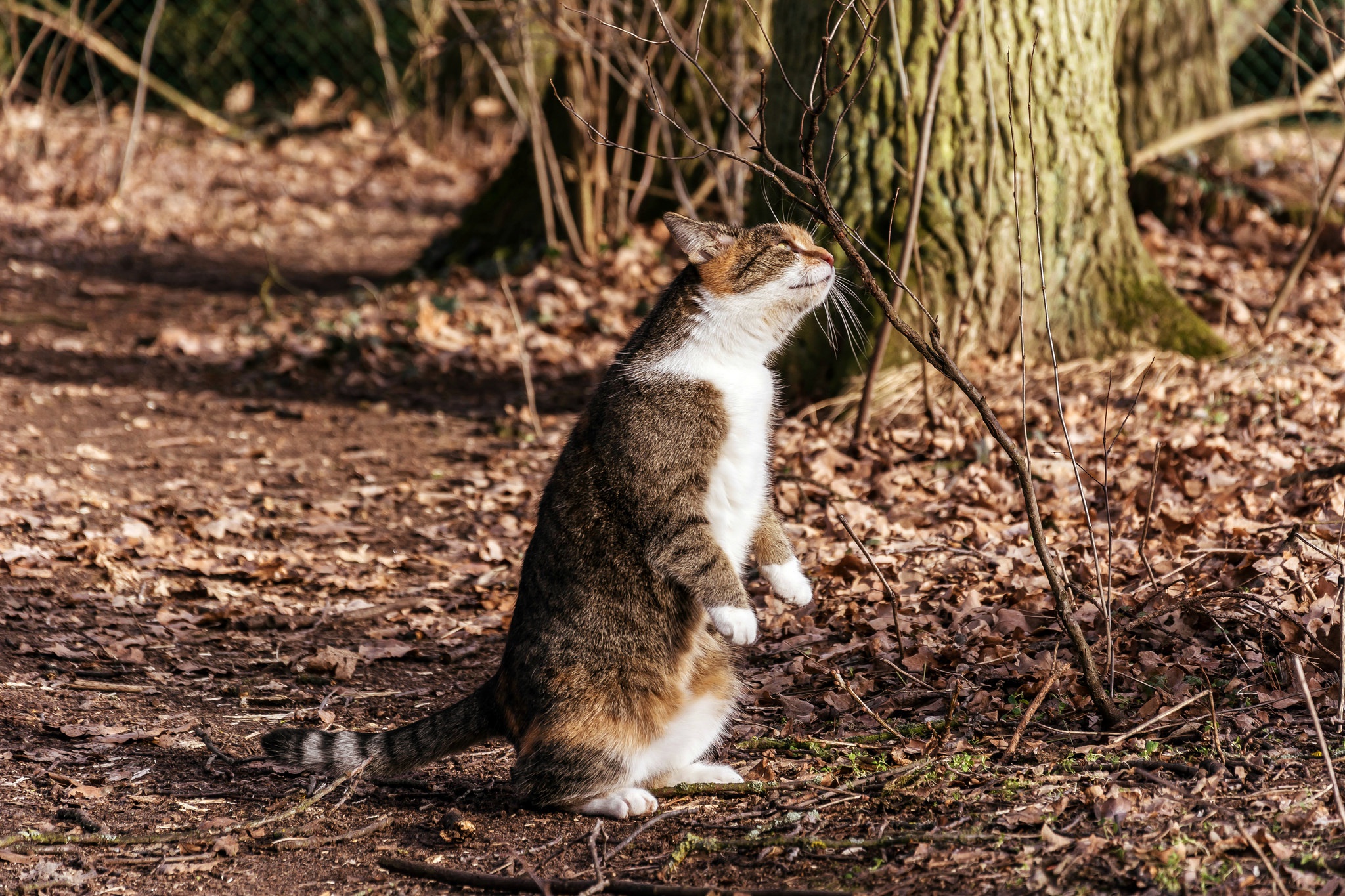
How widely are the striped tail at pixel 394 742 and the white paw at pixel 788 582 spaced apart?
2.96 feet

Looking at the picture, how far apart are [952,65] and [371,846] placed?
456cm

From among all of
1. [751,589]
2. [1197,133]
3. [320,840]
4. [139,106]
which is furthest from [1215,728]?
[139,106]

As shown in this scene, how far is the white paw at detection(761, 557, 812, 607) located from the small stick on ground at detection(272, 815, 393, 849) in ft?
4.47

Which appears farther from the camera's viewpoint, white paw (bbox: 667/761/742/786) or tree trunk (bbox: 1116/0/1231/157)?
tree trunk (bbox: 1116/0/1231/157)

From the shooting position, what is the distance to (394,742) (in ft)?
11.0

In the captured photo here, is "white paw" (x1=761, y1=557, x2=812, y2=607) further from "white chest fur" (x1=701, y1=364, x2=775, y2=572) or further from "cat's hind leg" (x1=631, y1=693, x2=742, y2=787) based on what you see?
"cat's hind leg" (x1=631, y1=693, x2=742, y2=787)

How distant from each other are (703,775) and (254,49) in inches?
625

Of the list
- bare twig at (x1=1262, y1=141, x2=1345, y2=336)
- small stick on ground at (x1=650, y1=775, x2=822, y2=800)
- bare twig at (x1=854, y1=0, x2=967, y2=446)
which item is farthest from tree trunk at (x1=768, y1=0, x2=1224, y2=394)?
small stick on ground at (x1=650, y1=775, x2=822, y2=800)

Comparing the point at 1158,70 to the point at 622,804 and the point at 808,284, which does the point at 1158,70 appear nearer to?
the point at 808,284

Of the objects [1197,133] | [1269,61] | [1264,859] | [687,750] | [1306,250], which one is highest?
[1269,61]

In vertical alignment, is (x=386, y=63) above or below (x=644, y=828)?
above

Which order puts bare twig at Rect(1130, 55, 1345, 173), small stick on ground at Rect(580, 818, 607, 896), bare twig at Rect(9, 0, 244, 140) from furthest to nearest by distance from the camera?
bare twig at Rect(9, 0, 244, 140) < bare twig at Rect(1130, 55, 1345, 173) < small stick on ground at Rect(580, 818, 607, 896)

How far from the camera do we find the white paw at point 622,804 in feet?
10.8

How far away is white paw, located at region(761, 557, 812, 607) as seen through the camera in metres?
3.63
